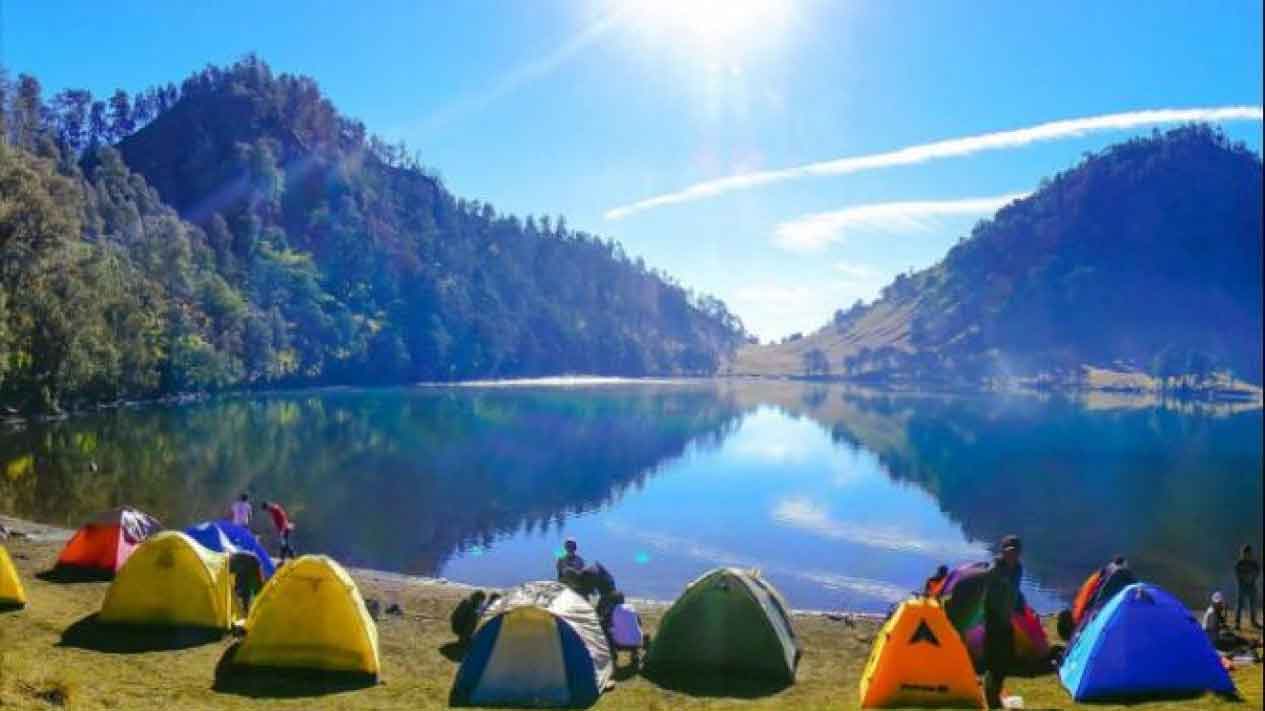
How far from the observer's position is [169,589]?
1922cm

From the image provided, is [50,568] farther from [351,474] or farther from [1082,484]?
[1082,484]

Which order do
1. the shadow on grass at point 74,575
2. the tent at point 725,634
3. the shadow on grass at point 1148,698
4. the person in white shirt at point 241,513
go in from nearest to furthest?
1. the shadow on grass at point 1148,698
2. the tent at point 725,634
3. the shadow on grass at point 74,575
4. the person in white shirt at point 241,513

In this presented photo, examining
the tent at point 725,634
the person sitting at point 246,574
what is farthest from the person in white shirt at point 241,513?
the tent at point 725,634

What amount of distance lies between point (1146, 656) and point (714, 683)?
755cm

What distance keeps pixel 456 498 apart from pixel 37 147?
127 m

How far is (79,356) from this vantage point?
75812 mm

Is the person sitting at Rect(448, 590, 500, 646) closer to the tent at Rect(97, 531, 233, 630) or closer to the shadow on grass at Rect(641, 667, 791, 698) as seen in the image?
the shadow on grass at Rect(641, 667, 791, 698)

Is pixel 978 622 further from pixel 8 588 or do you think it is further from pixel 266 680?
pixel 8 588

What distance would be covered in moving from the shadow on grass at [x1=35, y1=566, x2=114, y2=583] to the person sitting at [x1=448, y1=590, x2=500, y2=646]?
10459mm

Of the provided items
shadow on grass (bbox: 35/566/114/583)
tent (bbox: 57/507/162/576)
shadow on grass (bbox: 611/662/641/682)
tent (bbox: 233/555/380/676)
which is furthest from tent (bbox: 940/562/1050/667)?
shadow on grass (bbox: 35/566/114/583)

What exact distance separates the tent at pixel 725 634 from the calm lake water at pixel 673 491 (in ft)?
45.5

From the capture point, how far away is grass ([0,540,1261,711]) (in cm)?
1469

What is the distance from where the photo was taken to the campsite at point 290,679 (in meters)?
14.8

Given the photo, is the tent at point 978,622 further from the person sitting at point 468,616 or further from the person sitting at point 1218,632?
the person sitting at point 468,616
